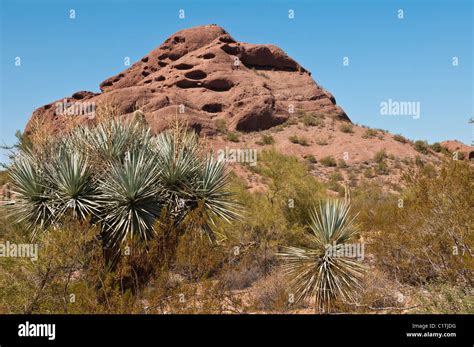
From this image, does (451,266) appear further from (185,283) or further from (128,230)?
(128,230)

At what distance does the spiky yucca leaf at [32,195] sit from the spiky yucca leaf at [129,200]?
3.94 ft

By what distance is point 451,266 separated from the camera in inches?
353

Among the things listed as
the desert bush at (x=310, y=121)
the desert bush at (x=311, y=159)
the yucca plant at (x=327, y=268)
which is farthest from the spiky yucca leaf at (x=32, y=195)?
the desert bush at (x=310, y=121)

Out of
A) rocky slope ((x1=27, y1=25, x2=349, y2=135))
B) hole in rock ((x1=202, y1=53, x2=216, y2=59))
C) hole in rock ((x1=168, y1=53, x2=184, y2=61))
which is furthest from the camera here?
hole in rock ((x1=168, y1=53, x2=184, y2=61))

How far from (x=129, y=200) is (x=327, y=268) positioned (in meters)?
4.17

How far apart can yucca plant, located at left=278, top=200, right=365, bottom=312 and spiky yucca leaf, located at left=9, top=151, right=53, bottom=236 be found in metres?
4.97

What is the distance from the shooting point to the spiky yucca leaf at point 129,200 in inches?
395

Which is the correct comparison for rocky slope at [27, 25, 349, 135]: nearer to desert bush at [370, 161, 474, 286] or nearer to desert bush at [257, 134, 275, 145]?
desert bush at [257, 134, 275, 145]

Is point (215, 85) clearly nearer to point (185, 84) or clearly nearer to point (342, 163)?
point (185, 84)

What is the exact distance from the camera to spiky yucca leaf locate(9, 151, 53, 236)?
1048 cm

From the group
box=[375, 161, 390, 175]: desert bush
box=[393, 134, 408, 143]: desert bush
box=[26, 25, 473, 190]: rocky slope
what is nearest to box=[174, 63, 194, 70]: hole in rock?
box=[26, 25, 473, 190]: rocky slope

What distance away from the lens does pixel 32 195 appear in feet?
34.6

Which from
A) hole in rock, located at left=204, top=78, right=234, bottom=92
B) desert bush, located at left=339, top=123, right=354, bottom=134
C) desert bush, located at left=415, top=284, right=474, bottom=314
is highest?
hole in rock, located at left=204, top=78, right=234, bottom=92
